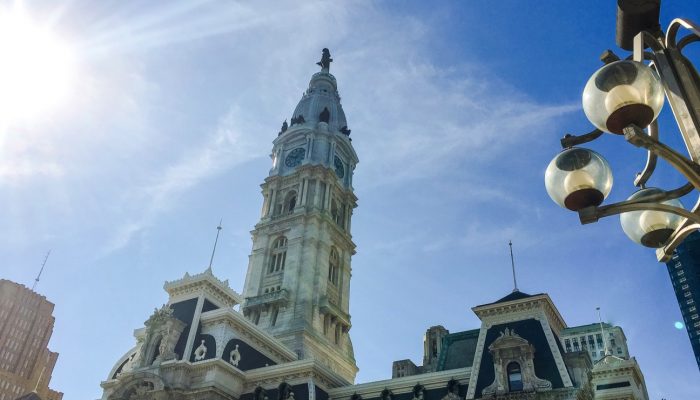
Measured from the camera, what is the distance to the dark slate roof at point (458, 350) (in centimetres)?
4606

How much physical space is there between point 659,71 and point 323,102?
236 feet

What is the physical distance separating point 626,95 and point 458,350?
43491mm

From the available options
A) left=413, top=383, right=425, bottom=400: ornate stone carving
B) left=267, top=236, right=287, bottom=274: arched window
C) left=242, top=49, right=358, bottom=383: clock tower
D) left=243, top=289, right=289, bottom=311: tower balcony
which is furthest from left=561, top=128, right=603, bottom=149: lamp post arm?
left=267, top=236, right=287, bottom=274: arched window

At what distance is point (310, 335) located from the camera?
54125 mm

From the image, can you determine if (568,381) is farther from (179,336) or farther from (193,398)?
(179,336)

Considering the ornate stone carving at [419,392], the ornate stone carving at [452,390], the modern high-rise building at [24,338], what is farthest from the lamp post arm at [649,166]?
the modern high-rise building at [24,338]

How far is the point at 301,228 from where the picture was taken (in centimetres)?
6231

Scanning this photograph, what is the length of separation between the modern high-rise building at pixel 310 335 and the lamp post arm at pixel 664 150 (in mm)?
28867

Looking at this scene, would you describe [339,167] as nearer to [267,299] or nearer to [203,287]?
[267,299]

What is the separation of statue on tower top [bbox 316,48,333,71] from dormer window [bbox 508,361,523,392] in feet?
203

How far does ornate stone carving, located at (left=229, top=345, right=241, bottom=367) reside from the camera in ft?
142

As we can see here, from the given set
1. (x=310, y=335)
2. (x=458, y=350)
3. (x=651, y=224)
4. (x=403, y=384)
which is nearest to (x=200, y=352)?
(x=310, y=335)

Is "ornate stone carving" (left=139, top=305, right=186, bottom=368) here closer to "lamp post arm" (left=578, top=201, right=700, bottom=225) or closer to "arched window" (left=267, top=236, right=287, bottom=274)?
"arched window" (left=267, top=236, right=287, bottom=274)

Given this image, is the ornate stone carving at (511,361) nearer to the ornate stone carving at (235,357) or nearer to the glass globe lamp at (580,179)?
the ornate stone carving at (235,357)
